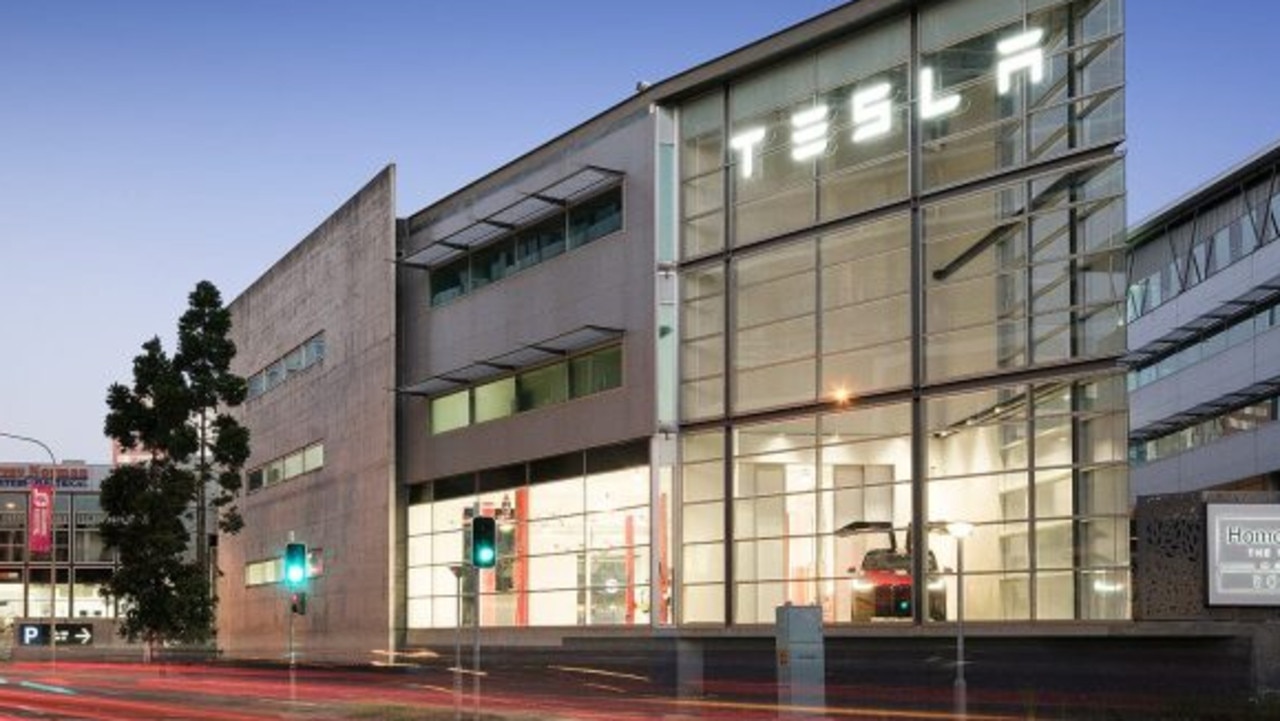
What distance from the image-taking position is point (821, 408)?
4109 cm

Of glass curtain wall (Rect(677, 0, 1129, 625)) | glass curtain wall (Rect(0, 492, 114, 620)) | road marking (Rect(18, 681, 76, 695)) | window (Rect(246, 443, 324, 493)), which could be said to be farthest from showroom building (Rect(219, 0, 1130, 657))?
glass curtain wall (Rect(0, 492, 114, 620))

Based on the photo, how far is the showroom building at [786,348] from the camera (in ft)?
119

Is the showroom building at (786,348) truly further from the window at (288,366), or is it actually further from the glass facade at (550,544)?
the window at (288,366)

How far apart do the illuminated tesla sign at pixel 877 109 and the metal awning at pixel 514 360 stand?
21.0ft

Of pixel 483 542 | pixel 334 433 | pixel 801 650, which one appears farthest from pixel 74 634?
pixel 801 650

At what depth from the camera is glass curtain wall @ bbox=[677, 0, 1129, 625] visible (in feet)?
118

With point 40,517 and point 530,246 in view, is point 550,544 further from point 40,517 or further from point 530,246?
point 40,517

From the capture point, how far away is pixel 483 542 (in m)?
30.7

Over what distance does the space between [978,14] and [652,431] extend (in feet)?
44.3

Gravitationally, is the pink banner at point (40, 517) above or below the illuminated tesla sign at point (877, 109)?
below

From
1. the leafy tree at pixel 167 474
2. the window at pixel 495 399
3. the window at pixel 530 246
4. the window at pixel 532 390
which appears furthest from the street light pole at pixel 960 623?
the leafy tree at pixel 167 474

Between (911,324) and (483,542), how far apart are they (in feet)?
41.1

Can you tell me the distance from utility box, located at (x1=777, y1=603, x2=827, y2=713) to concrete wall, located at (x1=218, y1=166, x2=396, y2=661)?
28.5m

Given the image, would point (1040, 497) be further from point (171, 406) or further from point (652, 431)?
point (171, 406)
